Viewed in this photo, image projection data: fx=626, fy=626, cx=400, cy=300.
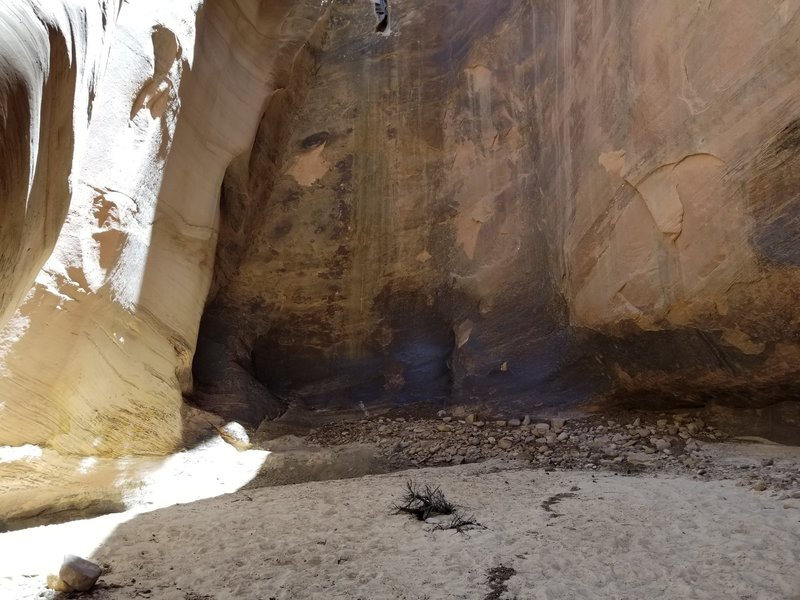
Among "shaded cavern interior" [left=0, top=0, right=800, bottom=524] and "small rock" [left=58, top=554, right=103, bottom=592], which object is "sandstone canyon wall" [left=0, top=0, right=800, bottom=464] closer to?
"shaded cavern interior" [left=0, top=0, right=800, bottom=524]

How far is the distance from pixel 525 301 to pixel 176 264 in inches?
169

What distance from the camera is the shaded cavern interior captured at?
194 inches

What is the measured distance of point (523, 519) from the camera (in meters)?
4.11

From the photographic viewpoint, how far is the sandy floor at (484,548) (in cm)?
300

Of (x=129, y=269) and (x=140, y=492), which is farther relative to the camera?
(x=129, y=269)

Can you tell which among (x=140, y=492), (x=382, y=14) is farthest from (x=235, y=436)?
(x=382, y=14)

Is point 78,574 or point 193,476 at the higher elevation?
point 193,476

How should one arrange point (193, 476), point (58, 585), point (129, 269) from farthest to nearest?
point (129, 269) → point (193, 476) → point (58, 585)

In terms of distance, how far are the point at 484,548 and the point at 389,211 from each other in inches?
263

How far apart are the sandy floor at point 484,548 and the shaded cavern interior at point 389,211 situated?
1774 mm

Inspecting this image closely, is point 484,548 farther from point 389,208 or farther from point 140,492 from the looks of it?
point 389,208

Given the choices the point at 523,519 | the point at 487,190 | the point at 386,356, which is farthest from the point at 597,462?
the point at 487,190

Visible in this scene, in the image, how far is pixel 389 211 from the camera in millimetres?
9656

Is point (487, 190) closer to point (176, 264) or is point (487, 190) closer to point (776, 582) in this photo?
point (176, 264)
